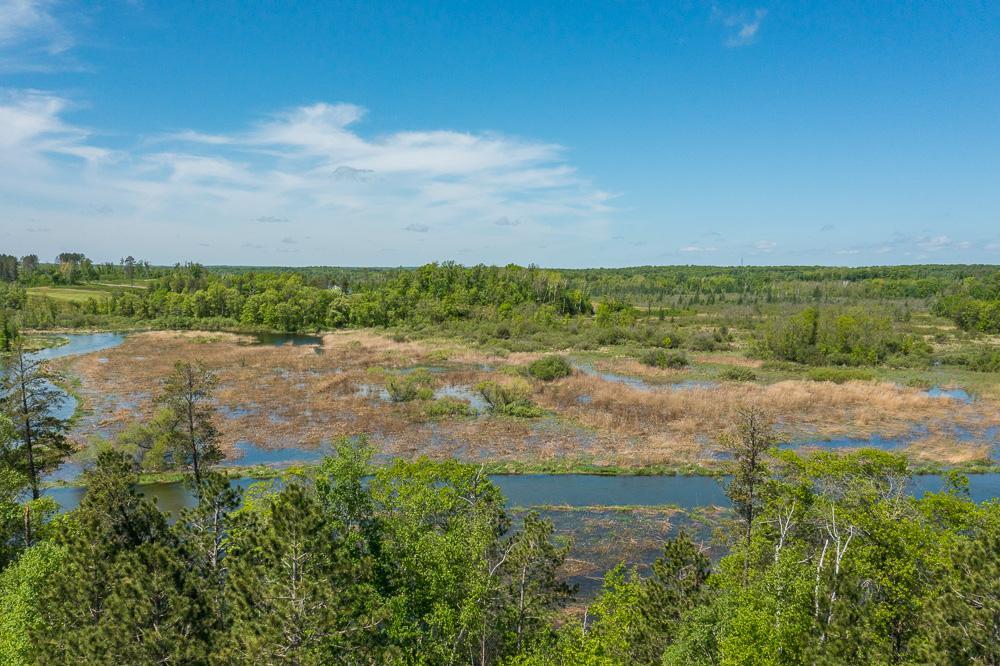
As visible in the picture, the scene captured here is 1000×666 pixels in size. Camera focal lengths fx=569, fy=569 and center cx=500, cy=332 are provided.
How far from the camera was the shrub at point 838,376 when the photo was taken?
60438mm

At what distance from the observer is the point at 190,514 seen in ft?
52.5

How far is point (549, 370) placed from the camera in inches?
2422

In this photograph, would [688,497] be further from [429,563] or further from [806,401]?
[806,401]

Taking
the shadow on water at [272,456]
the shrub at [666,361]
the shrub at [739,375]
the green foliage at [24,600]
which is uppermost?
the green foliage at [24,600]

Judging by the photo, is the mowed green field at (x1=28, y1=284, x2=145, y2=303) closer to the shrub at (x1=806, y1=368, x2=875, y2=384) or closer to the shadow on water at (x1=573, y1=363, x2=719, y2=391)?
the shadow on water at (x1=573, y1=363, x2=719, y2=391)

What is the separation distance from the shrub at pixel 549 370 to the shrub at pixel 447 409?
551 inches

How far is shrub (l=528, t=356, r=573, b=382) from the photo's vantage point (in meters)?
61.4

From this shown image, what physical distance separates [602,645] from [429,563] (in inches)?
190

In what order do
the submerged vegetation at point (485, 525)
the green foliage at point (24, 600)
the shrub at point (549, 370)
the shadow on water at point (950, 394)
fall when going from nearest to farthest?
the submerged vegetation at point (485, 525)
the green foliage at point (24, 600)
the shadow on water at point (950, 394)
the shrub at point (549, 370)

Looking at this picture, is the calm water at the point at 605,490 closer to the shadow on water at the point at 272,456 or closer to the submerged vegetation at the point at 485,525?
the submerged vegetation at the point at 485,525

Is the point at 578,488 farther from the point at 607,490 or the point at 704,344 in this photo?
the point at 704,344

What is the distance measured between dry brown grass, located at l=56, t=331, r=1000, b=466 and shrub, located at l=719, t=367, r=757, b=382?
10.8 ft

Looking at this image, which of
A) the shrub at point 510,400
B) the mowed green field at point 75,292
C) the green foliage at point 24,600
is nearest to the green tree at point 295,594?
the green foliage at point 24,600

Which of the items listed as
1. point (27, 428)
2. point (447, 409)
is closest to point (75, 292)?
point (447, 409)
